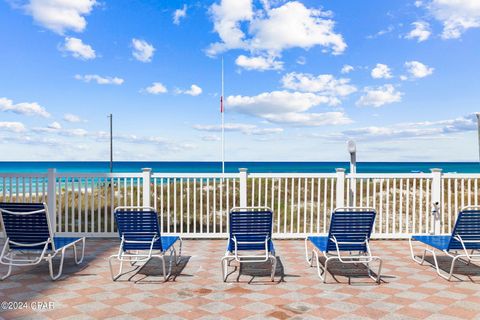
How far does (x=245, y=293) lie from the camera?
3900mm

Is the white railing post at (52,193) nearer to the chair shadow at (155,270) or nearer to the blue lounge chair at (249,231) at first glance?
the chair shadow at (155,270)

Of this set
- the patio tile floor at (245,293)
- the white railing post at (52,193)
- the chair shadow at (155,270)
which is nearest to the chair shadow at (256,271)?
the patio tile floor at (245,293)

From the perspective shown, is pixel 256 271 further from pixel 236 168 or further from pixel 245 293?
pixel 236 168

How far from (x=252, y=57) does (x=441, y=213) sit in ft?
51.6

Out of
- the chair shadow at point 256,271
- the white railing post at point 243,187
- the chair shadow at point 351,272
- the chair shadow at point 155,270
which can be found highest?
the white railing post at point 243,187

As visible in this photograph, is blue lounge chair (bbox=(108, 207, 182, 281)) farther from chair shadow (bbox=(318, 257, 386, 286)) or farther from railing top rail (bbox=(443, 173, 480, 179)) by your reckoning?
railing top rail (bbox=(443, 173, 480, 179))

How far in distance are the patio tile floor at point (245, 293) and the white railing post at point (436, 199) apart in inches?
75.4

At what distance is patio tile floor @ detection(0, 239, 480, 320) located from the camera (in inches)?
131

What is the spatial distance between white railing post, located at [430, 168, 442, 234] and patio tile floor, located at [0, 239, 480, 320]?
1914mm

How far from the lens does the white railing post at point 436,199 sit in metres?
6.84

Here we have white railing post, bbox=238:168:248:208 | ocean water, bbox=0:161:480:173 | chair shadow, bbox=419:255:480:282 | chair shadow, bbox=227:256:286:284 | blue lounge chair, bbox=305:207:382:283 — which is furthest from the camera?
ocean water, bbox=0:161:480:173

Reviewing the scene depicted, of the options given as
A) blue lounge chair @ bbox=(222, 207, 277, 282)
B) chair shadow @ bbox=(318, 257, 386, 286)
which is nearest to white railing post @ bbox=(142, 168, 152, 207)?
blue lounge chair @ bbox=(222, 207, 277, 282)

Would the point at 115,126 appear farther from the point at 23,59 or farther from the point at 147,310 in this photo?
the point at 147,310

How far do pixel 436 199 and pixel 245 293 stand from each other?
458 centimetres
